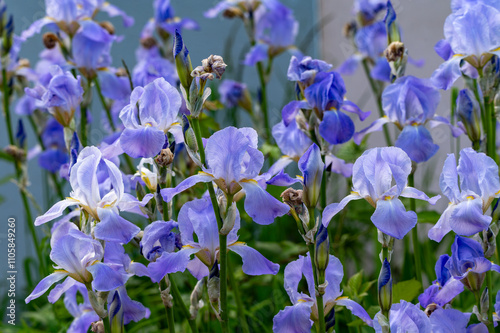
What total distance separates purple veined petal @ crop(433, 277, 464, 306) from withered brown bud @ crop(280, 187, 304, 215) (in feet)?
0.77

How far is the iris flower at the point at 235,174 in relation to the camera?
0.74 m

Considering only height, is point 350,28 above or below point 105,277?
above

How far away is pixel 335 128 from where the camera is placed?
945 millimetres

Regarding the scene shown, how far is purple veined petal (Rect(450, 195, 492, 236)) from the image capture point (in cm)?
75

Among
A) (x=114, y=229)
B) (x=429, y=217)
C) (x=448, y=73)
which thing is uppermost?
(x=448, y=73)

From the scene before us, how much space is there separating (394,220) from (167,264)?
0.30 metres

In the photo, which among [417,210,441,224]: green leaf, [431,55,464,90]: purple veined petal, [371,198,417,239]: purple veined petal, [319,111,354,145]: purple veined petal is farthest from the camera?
[417,210,441,224]: green leaf

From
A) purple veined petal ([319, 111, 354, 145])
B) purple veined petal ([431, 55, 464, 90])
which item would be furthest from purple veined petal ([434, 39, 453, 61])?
purple veined petal ([319, 111, 354, 145])

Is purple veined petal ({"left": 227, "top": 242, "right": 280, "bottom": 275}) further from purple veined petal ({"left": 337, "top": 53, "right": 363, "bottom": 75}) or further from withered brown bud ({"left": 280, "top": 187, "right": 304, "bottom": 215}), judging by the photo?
purple veined petal ({"left": 337, "top": 53, "right": 363, "bottom": 75})

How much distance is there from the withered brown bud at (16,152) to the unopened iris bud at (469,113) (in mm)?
1048

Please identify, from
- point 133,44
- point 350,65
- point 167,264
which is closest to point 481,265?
point 167,264

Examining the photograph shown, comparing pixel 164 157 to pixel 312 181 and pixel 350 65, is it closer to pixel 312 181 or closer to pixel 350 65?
pixel 312 181

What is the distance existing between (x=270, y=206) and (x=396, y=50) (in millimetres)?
448

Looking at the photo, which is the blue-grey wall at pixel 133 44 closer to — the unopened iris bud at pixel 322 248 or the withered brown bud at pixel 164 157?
the withered brown bud at pixel 164 157
